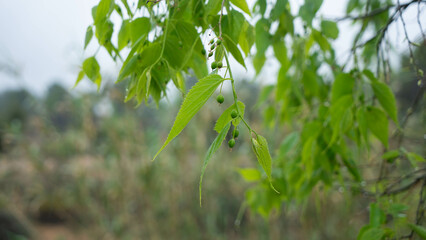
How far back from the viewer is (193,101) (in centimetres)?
30


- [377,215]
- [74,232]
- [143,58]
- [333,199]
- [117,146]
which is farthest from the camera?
[74,232]

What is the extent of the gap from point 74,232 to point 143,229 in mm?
902

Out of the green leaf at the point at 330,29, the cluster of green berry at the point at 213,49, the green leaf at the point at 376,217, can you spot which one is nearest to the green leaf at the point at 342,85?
the green leaf at the point at 330,29

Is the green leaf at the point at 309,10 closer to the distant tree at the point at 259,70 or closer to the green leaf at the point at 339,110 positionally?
the distant tree at the point at 259,70

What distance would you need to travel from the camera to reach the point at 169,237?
2389mm

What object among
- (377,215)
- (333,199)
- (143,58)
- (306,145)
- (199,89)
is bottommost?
(333,199)

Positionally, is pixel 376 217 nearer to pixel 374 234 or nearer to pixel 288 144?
pixel 374 234

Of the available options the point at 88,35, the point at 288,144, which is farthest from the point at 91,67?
the point at 288,144

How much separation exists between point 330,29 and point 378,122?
0.80 ft

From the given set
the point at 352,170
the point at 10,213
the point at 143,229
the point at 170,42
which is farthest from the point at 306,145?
the point at 10,213

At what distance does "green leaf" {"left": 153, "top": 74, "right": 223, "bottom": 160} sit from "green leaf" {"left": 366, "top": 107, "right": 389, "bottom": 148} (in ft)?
1.23

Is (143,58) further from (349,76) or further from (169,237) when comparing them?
(169,237)

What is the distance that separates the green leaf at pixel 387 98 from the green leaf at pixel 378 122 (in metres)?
0.01

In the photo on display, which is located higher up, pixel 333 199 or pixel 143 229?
pixel 143 229
